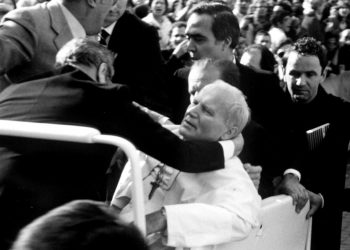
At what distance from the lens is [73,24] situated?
12.8 feet

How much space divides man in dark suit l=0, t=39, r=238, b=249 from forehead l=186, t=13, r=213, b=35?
1.87m

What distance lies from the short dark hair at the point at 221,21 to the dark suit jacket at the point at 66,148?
74.5 inches

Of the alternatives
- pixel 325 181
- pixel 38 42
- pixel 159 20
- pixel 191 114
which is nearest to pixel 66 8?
pixel 38 42

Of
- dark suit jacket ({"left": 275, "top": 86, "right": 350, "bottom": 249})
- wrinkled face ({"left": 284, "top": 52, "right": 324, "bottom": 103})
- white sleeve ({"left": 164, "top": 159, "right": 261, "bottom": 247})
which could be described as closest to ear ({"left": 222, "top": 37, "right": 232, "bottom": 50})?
wrinkled face ({"left": 284, "top": 52, "right": 324, "bottom": 103})

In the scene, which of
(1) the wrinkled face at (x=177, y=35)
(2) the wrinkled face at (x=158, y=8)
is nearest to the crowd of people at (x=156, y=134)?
(1) the wrinkled face at (x=177, y=35)

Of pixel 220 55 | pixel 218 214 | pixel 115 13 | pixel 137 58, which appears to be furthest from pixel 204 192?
pixel 115 13

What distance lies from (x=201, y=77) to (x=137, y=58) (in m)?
1.68

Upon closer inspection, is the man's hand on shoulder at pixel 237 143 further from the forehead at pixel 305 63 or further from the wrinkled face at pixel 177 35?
the wrinkled face at pixel 177 35

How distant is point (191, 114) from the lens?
321 centimetres

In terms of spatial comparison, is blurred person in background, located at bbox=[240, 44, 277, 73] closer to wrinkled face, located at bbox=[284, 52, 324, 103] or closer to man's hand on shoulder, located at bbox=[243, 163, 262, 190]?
wrinkled face, located at bbox=[284, 52, 324, 103]

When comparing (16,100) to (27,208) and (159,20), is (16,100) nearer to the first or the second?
(27,208)

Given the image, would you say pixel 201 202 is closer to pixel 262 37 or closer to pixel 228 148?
pixel 228 148

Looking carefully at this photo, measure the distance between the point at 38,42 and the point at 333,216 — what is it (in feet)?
5.84

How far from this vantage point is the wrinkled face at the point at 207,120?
3.20 meters
